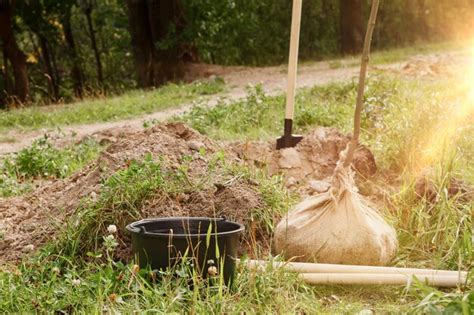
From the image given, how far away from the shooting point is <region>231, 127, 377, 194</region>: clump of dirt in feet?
16.7

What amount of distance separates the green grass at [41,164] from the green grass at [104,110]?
118 inches

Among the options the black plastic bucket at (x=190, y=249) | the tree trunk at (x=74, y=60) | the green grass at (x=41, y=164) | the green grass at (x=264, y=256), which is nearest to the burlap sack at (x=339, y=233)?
the green grass at (x=264, y=256)

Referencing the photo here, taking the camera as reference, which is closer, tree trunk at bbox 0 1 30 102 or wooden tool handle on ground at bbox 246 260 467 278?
wooden tool handle on ground at bbox 246 260 467 278

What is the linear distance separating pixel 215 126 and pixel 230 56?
13270 mm

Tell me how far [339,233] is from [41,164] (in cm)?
337

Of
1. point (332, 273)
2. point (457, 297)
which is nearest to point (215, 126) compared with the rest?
point (332, 273)

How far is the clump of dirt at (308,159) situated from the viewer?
509 cm

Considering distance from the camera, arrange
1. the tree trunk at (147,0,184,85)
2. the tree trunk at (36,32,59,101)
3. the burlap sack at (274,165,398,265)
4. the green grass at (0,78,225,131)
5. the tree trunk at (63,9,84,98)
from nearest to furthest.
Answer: the burlap sack at (274,165,398,265), the green grass at (0,78,225,131), the tree trunk at (147,0,184,85), the tree trunk at (36,32,59,101), the tree trunk at (63,9,84,98)

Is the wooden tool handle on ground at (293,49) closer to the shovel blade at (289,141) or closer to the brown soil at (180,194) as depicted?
the shovel blade at (289,141)

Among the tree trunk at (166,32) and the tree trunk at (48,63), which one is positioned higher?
the tree trunk at (166,32)

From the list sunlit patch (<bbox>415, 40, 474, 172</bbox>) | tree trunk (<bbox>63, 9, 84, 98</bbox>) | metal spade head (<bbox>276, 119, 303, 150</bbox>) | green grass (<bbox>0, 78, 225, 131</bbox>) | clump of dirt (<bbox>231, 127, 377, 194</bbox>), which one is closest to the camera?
sunlit patch (<bbox>415, 40, 474, 172</bbox>)

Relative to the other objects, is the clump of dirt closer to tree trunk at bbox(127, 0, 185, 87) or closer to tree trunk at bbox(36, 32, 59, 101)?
tree trunk at bbox(127, 0, 185, 87)

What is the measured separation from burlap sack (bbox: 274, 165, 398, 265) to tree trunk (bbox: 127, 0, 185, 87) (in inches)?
432

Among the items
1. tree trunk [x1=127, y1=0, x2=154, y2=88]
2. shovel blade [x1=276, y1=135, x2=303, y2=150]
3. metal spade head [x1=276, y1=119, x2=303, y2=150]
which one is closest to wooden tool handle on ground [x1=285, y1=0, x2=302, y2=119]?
metal spade head [x1=276, y1=119, x2=303, y2=150]
